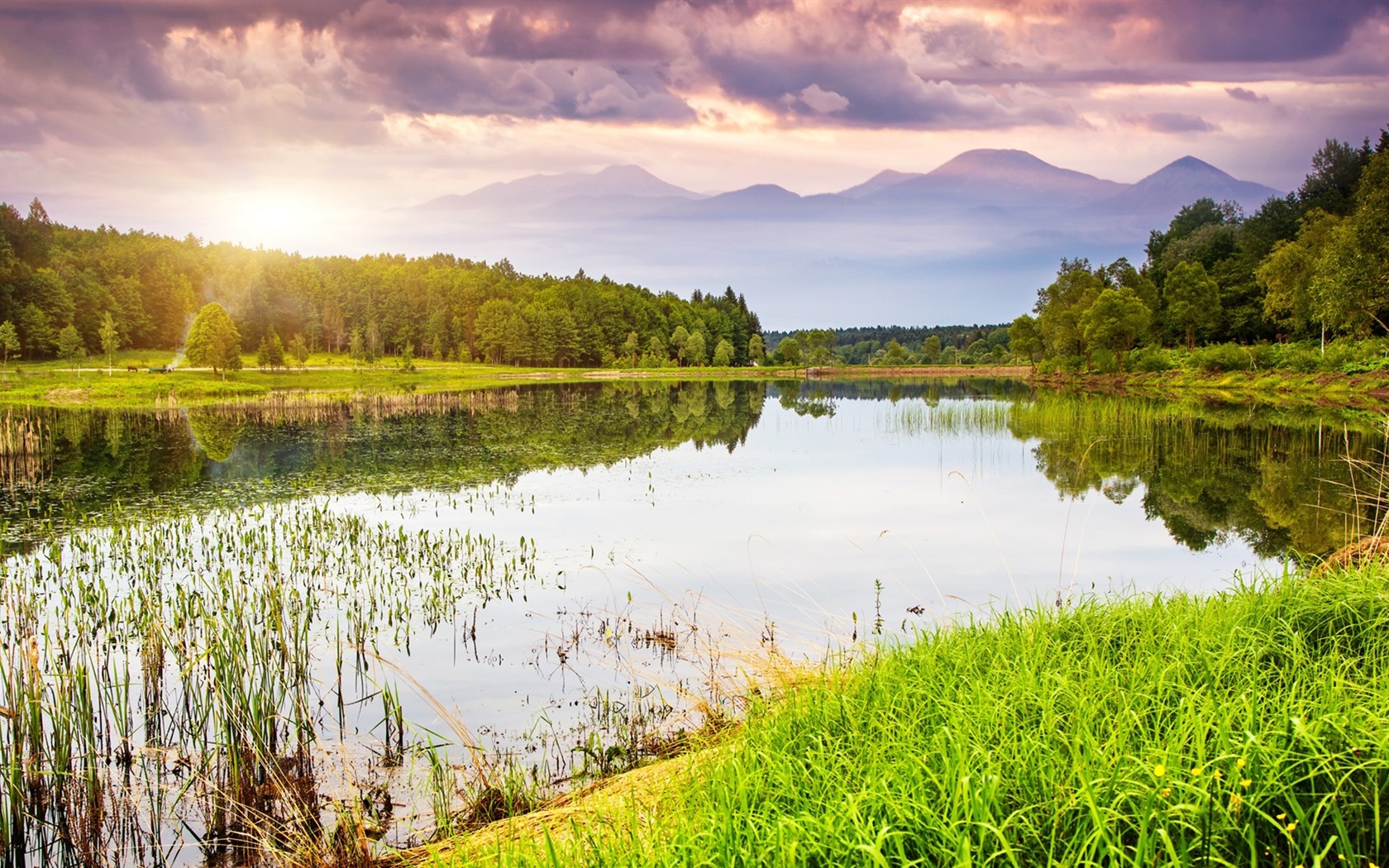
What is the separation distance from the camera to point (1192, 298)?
77.0 meters

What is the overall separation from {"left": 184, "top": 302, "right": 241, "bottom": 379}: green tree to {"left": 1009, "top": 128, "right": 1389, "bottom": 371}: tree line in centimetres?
7664

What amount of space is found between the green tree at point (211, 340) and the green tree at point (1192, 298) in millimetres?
85165

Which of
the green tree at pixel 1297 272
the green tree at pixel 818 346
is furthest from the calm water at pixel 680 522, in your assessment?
the green tree at pixel 818 346

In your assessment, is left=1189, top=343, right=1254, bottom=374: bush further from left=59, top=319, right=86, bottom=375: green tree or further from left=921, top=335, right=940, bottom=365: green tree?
left=921, top=335, right=940, bottom=365: green tree

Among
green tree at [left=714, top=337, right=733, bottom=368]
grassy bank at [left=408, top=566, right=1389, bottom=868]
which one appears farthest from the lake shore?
green tree at [left=714, top=337, right=733, bottom=368]

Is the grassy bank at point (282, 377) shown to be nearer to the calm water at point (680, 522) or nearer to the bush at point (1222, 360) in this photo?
the calm water at point (680, 522)

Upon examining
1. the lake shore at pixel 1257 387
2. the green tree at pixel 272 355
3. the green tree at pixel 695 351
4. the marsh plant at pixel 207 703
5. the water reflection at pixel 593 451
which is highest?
the green tree at pixel 695 351

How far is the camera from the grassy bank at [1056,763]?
11.9ft

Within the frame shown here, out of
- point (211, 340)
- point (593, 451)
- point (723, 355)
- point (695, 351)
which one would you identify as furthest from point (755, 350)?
point (593, 451)

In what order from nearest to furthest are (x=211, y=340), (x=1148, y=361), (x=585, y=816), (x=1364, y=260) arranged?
1. (x=585, y=816)
2. (x=1364, y=260)
3. (x=211, y=340)
4. (x=1148, y=361)

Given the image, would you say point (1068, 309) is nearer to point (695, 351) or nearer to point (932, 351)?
point (932, 351)

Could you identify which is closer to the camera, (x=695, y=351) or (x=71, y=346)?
(x=71, y=346)

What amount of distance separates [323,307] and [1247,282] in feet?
407

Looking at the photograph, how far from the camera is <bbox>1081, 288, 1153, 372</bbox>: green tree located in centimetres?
7375
